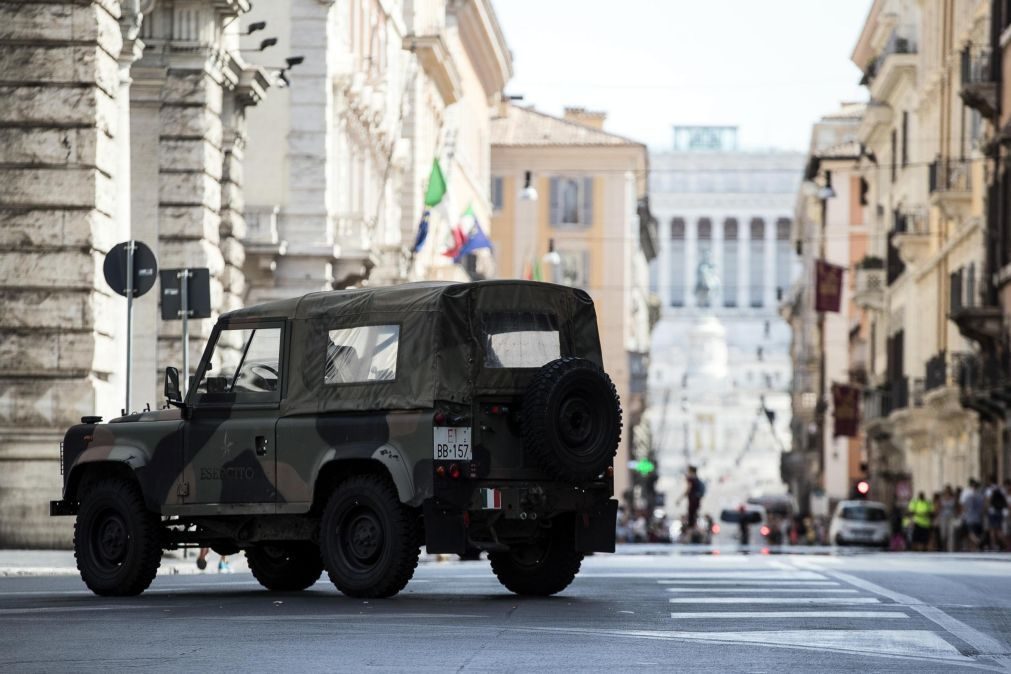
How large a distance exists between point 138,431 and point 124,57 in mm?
9499

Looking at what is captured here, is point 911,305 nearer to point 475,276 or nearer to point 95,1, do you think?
point 475,276

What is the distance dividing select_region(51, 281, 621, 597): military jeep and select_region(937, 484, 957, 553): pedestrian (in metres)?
33.7

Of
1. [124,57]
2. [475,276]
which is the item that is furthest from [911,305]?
[124,57]

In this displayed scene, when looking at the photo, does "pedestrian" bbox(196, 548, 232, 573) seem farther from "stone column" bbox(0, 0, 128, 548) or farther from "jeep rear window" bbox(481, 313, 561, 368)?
"jeep rear window" bbox(481, 313, 561, 368)

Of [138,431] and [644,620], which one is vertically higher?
[138,431]

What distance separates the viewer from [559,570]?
56.5 feet

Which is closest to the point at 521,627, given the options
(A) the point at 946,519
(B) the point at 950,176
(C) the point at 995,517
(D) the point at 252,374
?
(D) the point at 252,374

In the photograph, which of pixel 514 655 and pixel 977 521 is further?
pixel 977 521

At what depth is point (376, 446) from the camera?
16.2 m

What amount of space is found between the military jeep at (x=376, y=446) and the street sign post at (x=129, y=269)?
4.30 metres

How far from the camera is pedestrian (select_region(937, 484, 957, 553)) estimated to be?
164 ft

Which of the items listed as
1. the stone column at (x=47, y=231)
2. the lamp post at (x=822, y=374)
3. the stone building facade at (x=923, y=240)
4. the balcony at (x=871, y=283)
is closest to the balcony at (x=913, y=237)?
the stone building facade at (x=923, y=240)

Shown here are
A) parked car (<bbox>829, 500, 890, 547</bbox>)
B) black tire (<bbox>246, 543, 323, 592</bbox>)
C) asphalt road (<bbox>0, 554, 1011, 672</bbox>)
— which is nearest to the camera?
asphalt road (<bbox>0, 554, 1011, 672</bbox>)

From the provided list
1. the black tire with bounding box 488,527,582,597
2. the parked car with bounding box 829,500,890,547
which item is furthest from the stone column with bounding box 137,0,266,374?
the parked car with bounding box 829,500,890,547
